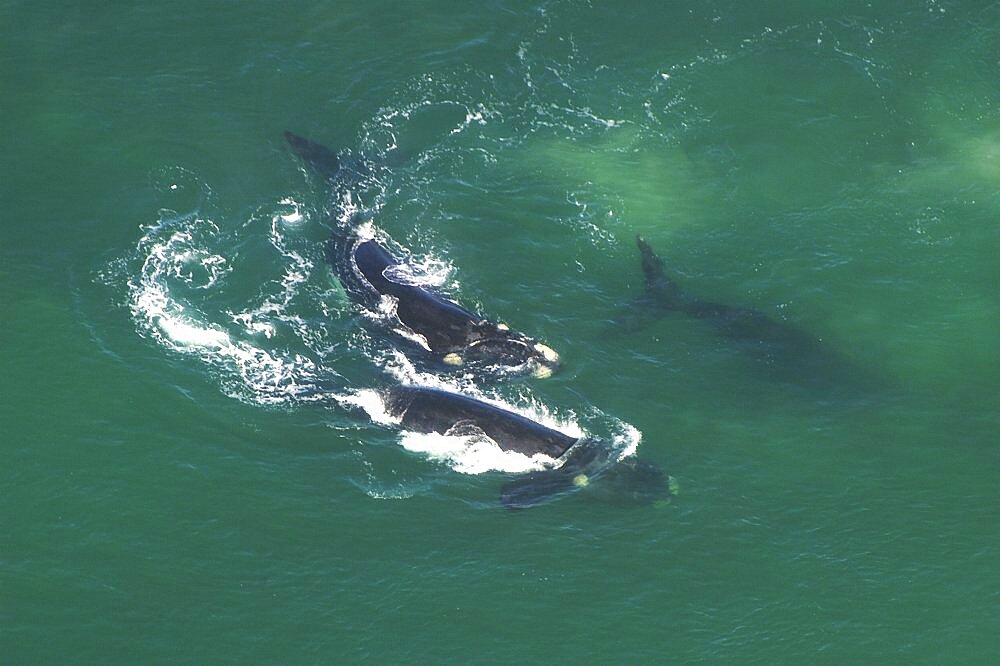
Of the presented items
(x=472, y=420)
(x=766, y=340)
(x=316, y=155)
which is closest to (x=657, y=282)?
(x=766, y=340)

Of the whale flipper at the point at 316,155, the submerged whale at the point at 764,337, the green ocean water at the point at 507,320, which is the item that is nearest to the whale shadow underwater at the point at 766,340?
the submerged whale at the point at 764,337

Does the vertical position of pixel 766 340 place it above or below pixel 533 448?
→ above

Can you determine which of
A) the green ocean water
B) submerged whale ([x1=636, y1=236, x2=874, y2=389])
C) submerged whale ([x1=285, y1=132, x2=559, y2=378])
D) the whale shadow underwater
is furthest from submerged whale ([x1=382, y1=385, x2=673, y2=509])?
submerged whale ([x1=636, y1=236, x2=874, y2=389])

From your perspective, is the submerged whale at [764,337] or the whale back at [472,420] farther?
the submerged whale at [764,337]

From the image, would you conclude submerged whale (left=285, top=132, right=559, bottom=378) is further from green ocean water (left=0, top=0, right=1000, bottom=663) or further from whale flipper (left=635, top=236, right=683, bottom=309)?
whale flipper (left=635, top=236, right=683, bottom=309)

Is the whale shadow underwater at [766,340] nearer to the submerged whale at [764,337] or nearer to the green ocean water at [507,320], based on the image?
the submerged whale at [764,337]

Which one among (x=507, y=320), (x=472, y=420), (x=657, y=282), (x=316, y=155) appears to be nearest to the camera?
(x=472, y=420)

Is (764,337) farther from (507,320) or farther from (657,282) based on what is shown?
(507,320)

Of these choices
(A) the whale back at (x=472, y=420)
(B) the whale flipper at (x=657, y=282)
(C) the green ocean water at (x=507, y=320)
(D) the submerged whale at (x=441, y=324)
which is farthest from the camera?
(B) the whale flipper at (x=657, y=282)
